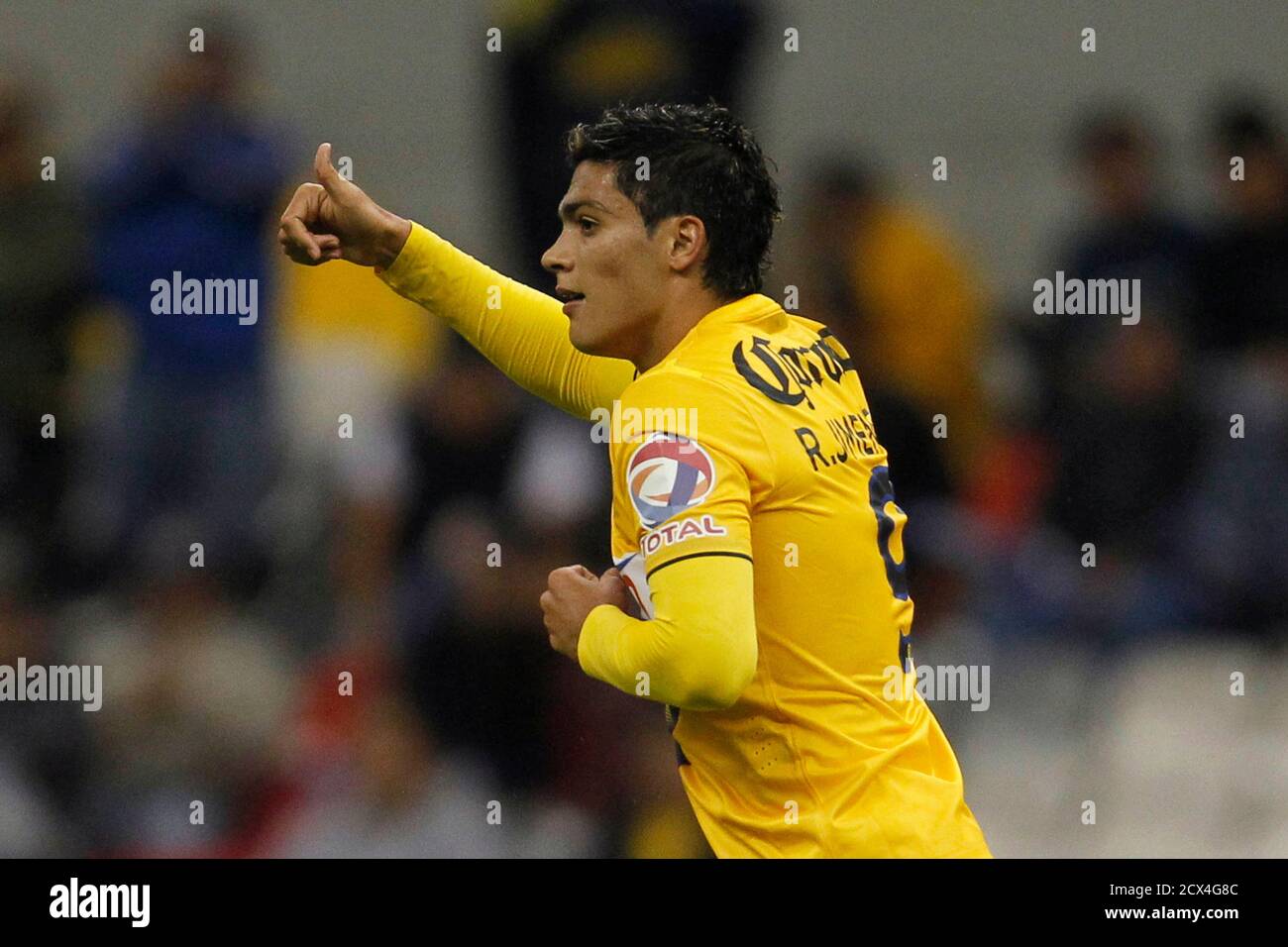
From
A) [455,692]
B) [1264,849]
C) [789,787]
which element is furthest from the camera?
[455,692]

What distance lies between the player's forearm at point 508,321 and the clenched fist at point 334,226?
0.05 metres

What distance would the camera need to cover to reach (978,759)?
6.43m

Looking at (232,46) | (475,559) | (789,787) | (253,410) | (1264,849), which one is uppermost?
(232,46)

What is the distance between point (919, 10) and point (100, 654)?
434cm

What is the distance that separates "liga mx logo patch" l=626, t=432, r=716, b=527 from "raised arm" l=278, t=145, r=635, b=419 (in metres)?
0.89

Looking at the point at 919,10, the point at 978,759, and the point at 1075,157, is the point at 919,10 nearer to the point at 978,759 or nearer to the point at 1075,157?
the point at 1075,157

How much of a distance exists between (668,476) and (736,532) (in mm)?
153

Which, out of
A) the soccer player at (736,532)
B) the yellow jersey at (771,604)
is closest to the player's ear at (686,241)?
the soccer player at (736,532)

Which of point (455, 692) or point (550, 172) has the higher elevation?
point (550, 172)

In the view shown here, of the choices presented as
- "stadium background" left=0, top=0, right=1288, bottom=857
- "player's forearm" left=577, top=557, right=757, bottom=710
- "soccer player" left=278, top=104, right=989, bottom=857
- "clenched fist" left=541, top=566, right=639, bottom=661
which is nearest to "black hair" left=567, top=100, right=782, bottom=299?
"soccer player" left=278, top=104, right=989, bottom=857

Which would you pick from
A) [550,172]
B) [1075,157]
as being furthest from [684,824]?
[1075,157]

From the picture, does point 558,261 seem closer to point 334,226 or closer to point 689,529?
point 334,226

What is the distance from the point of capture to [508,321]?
13.6 feet

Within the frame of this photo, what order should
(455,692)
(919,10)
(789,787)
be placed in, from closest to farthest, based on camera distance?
(789,787) < (455,692) < (919,10)
